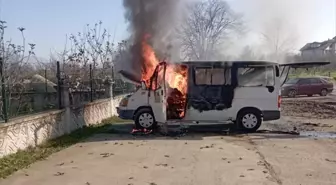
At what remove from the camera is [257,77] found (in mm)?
12883

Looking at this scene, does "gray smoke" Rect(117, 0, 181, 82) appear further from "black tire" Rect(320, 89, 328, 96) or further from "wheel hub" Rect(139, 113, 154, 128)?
"black tire" Rect(320, 89, 328, 96)

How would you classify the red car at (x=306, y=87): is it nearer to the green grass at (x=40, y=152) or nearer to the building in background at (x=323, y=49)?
the green grass at (x=40, y=152)

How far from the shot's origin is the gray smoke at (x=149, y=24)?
44.5ft

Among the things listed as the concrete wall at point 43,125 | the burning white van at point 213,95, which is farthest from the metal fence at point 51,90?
the burning white van at point 213,95

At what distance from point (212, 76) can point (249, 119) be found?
1.63 metres

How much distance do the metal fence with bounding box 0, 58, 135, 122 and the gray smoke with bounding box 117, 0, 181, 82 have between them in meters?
2.30

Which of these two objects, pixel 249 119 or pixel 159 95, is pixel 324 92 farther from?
pixel 159 95

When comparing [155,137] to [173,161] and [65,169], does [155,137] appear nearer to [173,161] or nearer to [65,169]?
[173,161]

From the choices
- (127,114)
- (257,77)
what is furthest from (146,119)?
(257,77)

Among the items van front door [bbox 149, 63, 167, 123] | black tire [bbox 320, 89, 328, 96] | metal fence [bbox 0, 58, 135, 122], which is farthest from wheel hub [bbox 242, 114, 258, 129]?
black tire [bbox 320, 89, 328, 96]

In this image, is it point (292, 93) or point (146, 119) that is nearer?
point (146, 119)

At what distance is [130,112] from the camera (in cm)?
1306

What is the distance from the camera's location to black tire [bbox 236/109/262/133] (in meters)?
12.9

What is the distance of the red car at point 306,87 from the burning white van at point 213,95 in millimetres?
17958
